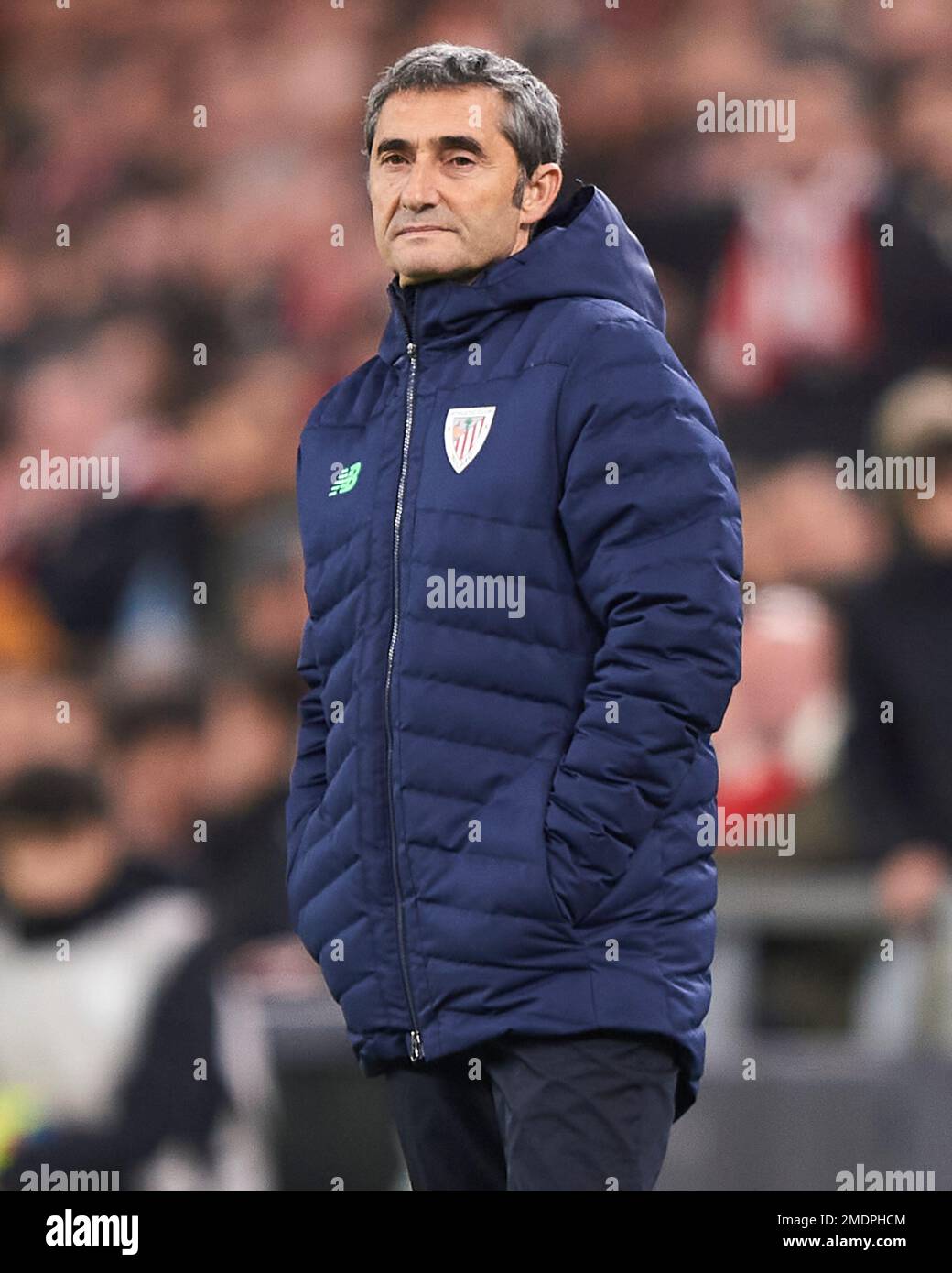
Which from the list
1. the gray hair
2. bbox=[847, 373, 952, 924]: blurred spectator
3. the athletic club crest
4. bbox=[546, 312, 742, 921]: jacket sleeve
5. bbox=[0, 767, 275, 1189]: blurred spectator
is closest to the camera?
bbox=[546, 312, 742, 921]: jacket sleeve

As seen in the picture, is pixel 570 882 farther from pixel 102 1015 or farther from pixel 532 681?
pixel 102 1015

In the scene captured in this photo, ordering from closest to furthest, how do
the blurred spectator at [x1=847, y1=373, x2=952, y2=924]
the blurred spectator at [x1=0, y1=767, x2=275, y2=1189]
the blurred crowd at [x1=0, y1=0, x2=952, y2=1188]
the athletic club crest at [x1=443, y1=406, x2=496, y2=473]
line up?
1. the athletic club crest at [x1=443, y1=406, x2=496, y2=473]
2. the blurred spectator at [x1=0, y1=767, x2=275, y2=1189]
3. the blurred crowd at [x1=0, y1=0, x2=952, y2=1188]
4. the blurred spectator at [x1=847, y1=373, x2=952, y2=924]

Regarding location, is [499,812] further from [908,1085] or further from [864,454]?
[864,454]

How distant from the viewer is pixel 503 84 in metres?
2.09

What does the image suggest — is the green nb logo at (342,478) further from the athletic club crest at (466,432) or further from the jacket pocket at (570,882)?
the jacket pocket at (570,882)

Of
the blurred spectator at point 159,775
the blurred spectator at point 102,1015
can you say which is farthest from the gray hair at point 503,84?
the blurred spectator at point 159,775

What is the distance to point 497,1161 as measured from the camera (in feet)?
6.51

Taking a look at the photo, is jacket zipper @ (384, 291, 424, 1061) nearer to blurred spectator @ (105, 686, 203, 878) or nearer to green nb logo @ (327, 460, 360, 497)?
green nb logo @ (327, 460, 360, 497)

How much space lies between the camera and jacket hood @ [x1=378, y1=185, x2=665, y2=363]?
2.04 metres

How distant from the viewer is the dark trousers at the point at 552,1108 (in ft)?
6.11

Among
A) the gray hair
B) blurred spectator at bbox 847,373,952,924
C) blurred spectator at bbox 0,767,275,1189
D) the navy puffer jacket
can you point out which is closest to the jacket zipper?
the navy puffer jacket

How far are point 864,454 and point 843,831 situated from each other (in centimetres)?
86

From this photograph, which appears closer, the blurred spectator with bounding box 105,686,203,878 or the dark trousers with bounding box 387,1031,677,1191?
the dark trousers with bounding box 387,1031,677,1191
